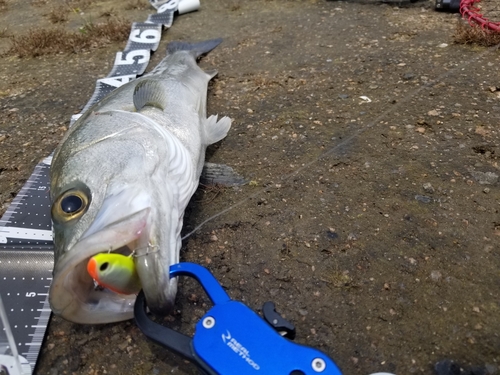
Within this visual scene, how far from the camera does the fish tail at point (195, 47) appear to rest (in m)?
4.73

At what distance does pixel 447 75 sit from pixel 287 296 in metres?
2.80

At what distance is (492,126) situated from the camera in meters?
3.17

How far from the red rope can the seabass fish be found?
3.46m

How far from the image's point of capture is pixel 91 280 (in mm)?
1856

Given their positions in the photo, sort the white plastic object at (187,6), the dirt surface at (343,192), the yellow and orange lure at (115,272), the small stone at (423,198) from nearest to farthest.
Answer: the yellow and orange lure at (115,272), the dirt surface at (343,192), the small stone at (423,198), the white plastic object at (187,6)

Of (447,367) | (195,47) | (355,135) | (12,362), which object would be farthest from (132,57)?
(447,367)

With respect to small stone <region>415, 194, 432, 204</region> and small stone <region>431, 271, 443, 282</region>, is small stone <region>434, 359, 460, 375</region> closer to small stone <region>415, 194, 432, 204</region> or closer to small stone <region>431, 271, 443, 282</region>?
small stone <region>431, 271, 443, 282</region>

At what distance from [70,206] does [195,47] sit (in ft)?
11.1

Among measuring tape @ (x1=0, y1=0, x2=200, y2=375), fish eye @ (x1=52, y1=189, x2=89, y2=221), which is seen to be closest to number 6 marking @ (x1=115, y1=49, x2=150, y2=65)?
measuring tape @ (x1=0, y1=0, x2=200, y2=375)

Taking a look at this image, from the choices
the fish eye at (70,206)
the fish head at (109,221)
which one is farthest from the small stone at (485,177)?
the fish eye at (70,206)

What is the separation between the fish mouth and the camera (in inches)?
66.1

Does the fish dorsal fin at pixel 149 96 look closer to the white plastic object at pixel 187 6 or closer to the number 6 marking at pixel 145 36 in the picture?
the number 6 marking at pixel 145 36

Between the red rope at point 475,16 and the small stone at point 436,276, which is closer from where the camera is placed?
the small stone at point 436,276

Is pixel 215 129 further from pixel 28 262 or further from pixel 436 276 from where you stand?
pixel 436 276
